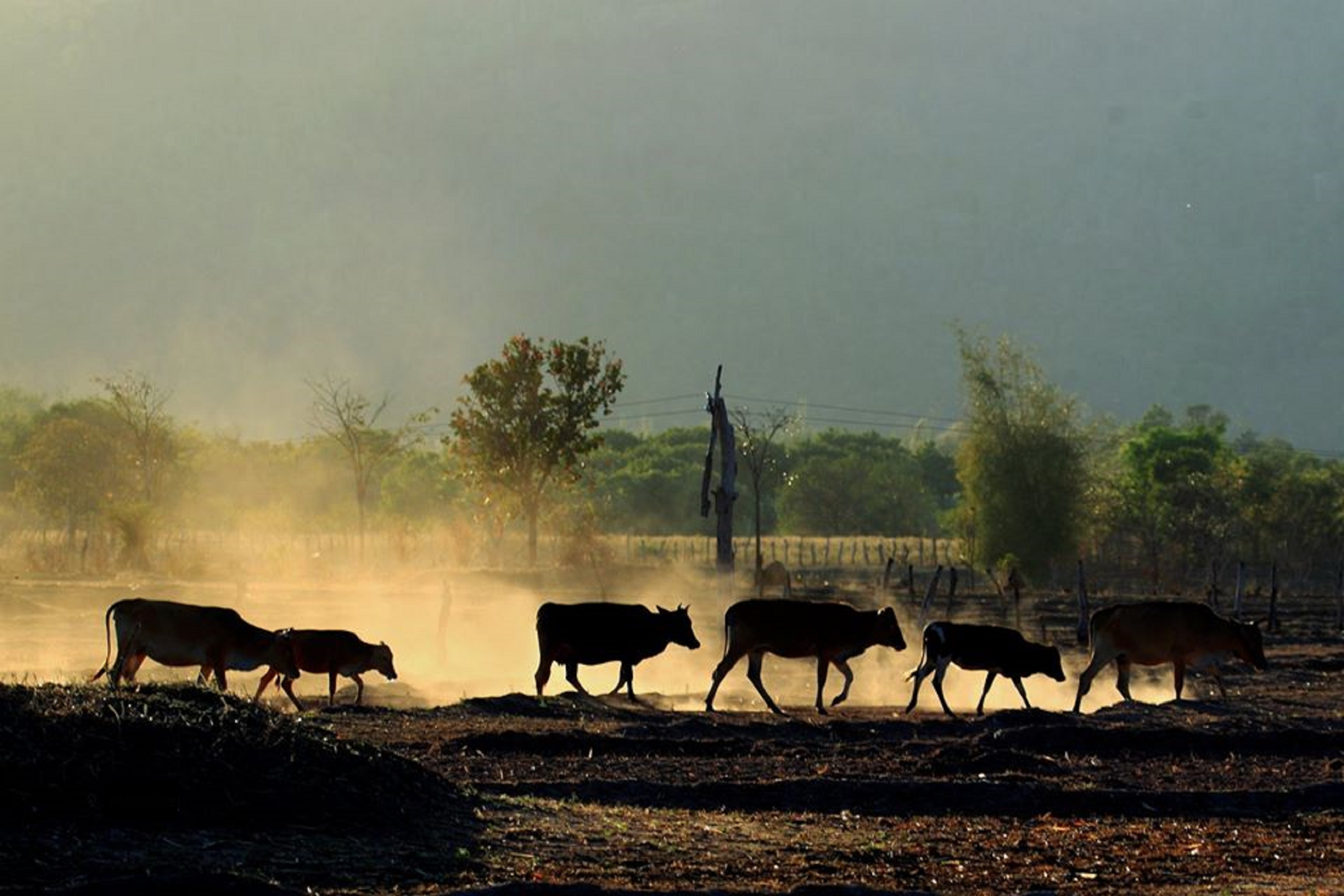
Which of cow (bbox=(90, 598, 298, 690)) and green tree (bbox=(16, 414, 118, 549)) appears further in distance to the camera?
green tree (bbox=(16, 414, 118, 549))

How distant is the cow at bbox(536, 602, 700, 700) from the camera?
93.8 ft

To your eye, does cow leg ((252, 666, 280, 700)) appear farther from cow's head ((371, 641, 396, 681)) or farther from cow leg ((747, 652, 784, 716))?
cow leg ((747, 652, 784, 716))

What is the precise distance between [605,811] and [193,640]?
36.9 ft

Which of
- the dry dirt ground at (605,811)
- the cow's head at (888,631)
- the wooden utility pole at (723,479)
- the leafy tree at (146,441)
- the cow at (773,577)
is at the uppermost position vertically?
the leafy tree at (146,441)


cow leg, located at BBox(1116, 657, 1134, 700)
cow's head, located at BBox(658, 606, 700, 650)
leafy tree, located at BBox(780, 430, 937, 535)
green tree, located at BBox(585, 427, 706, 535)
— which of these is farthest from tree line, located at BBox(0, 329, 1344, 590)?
green tree, located at BBox(585, 427, 706, 535)

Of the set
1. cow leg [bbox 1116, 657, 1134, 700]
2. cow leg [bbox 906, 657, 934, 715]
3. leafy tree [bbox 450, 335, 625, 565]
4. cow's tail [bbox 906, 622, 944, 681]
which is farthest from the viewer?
leafy tree [bbox 450, 335, 625, 565]

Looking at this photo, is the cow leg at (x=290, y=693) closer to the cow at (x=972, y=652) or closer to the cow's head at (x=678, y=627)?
the cow's head at (x=678, y=627)

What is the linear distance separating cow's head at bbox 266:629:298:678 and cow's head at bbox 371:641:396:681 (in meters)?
2.15

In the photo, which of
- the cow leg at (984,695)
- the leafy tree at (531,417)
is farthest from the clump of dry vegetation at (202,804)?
the leafy tree at (531,417)

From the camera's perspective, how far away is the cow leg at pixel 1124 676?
2806cm

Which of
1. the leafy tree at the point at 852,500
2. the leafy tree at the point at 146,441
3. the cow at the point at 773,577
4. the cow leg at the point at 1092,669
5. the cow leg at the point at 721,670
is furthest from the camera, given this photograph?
the leafy tree at the point at 852,500

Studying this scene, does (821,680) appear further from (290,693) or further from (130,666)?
(130,666)

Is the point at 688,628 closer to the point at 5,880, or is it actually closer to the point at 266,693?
the point at 266,693

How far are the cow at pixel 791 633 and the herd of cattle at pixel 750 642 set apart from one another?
0.02 m
